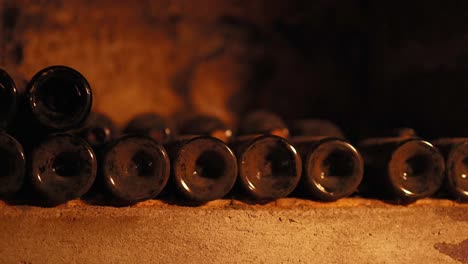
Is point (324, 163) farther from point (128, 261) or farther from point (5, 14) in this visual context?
point (5, 14)

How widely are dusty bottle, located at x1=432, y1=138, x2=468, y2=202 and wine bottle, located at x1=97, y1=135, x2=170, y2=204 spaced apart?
2.91 feet

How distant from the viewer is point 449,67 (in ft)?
6.88

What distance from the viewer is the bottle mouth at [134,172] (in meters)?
1.35

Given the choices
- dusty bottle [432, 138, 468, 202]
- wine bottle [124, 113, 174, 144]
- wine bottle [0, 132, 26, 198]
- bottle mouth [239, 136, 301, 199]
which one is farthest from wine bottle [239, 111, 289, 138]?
wine bottle [0, 132, 26, 198]

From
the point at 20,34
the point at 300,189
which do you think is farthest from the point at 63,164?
the point at 20,34

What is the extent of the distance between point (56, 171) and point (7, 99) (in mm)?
235

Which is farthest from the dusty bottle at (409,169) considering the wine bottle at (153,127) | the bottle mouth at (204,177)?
the wine bottle at (153,127)

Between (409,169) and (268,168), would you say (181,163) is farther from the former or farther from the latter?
(409,169)

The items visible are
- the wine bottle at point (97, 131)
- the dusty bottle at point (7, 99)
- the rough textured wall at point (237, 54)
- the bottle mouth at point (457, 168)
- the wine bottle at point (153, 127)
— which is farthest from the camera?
the rough textured wall at point (237, 54)

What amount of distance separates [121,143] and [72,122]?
0.15m

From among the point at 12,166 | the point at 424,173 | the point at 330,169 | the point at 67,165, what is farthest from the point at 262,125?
the point at 12,166

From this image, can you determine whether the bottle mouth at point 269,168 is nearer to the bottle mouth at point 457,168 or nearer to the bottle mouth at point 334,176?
the bottle mouth at point 334,176

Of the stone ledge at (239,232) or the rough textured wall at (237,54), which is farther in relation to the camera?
the rough textured wall at (237,54)

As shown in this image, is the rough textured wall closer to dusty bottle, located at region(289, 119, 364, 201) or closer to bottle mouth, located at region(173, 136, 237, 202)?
dusty bottle, located at region(289, 119, 364, 201)
